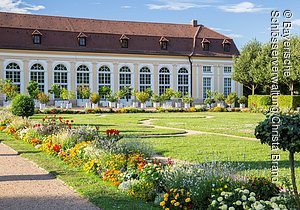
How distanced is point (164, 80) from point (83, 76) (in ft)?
27.3

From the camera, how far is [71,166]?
10391 mm

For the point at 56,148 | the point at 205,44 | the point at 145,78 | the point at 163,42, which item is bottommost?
the point at 56,148

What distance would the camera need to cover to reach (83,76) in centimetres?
4566

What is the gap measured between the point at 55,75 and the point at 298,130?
40.8m

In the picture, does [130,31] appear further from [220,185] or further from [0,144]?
[220,185]

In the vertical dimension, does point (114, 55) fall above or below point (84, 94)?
above

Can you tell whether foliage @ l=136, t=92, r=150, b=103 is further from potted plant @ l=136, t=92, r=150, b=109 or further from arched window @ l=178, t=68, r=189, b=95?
arched window @ l=178, t=68, r=189, b=95

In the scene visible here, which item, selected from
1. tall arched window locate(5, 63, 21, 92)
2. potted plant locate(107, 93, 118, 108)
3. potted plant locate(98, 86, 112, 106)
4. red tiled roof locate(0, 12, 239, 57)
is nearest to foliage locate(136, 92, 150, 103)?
potted plant locate(107, 93, 118, 108)

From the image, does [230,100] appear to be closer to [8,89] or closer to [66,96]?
[66,96]

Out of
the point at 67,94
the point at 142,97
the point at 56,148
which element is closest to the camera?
the point at 56,148

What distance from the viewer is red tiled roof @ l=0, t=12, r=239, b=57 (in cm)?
4334

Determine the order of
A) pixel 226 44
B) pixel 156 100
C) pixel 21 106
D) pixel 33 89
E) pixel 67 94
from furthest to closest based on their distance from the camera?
pixel 226 44 < pixel 156 100 < pixel 67 94 < pixel 33 89 < pixel 21 106

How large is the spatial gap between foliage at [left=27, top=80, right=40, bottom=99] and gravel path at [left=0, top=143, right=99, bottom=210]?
102 feet

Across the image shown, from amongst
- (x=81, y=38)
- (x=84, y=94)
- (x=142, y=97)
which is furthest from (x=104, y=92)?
(x=81, y=38)
